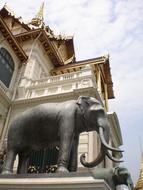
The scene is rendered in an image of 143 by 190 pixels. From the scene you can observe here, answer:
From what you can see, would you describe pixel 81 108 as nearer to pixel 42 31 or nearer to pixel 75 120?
pixel 75 120

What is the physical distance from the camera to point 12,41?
47.4 ft

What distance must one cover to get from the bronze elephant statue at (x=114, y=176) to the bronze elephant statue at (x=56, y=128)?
47cm

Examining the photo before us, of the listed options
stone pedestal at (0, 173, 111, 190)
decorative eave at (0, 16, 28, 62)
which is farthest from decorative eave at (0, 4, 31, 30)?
stone pedestal at (0, 173, 111, 190)

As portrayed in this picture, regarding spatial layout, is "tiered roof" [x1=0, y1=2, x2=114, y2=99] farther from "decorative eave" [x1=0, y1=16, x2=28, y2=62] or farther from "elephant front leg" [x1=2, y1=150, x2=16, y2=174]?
"elephant front leg" [x1=2, y1=150, x2=16, y2=174]

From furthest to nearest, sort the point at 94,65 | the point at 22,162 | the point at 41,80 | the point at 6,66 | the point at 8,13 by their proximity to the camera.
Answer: the point at 8,13 < the point at 94,65 < the point at 6,66 < the point at 41,80 < the point at 22,162

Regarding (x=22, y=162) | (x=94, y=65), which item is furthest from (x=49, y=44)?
(x=22, y=162)

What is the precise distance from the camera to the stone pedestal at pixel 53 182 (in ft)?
8.64

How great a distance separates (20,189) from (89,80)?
923 cm

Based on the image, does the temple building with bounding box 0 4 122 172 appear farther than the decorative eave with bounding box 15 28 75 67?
No

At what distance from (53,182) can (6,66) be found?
1208 cm

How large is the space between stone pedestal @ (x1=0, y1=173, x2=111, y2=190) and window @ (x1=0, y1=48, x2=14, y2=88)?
10.9 meters

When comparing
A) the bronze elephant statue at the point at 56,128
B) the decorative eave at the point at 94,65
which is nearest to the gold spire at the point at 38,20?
the decorative eave at the point at 94,65

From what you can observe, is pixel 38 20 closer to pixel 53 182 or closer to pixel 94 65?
pixel 94 65

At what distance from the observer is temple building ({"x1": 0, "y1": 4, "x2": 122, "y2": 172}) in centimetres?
1003
